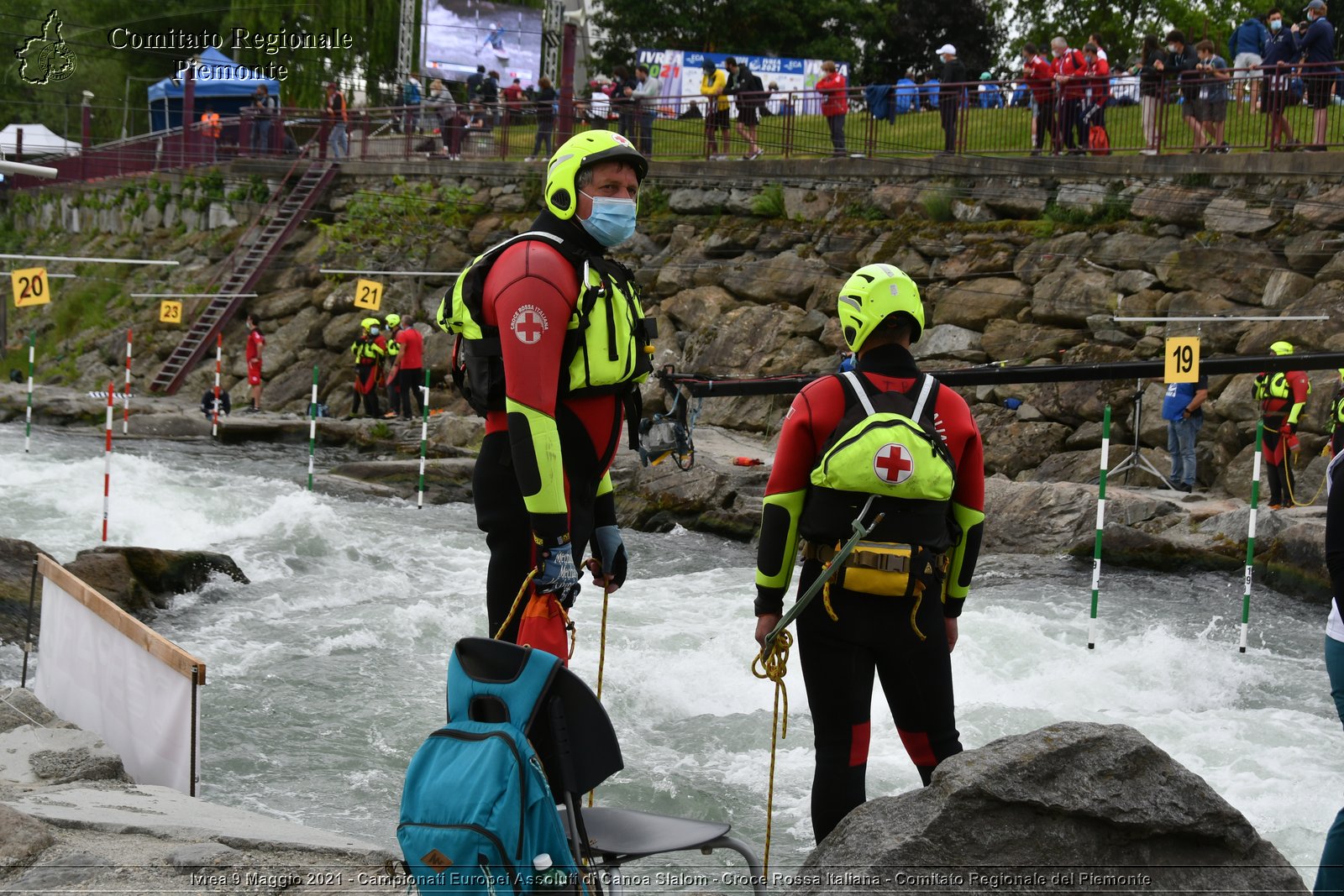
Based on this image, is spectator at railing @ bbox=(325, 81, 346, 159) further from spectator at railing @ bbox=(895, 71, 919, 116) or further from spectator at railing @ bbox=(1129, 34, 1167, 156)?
spectator at railing @ bbox=(1129, 34, 1167, 156)

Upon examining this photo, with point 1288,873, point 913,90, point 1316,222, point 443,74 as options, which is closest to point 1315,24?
point 1316,222

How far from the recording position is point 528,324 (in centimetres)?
376

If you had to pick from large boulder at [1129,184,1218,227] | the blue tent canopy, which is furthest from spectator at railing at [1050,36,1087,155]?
the blue tent canopy

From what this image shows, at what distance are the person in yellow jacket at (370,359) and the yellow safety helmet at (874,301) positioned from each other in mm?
17896

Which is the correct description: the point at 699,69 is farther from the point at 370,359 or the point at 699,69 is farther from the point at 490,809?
the point at 490,809

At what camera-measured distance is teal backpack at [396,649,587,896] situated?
9.04ft

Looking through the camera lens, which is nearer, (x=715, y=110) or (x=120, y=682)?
(x=120, y=682)

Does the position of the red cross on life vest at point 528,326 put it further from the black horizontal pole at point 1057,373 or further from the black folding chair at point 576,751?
the black horizontal pole at point 1057,373

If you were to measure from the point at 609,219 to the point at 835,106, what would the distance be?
16.6m

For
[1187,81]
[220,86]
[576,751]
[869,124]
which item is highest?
[220,86]

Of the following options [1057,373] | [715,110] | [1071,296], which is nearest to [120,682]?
[1057,373]

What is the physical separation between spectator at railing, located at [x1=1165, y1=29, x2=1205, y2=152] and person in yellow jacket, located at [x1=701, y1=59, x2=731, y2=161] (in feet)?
23.0

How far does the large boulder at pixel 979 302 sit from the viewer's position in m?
17.1

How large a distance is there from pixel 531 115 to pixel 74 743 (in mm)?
20815
